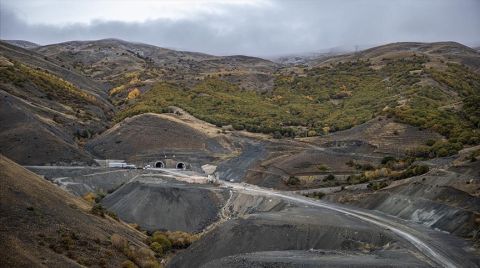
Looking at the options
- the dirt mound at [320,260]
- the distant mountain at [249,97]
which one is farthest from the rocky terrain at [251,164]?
the distant mountain at [249,97]

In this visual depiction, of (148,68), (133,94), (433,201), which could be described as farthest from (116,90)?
(433,201)

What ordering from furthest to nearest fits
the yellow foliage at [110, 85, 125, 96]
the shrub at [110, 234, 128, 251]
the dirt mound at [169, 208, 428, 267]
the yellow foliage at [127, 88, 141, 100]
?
the yellow foliage at [110, 85, 125, 96] → the yellow foliage at [127, 88, 141, 100] → the shrub at [110, 234, 128, 251] → the dirt mound at [169, 208, 428, 267]

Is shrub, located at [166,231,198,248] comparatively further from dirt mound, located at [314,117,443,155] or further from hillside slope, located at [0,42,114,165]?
dirt mound, located at [314,117,443,155]

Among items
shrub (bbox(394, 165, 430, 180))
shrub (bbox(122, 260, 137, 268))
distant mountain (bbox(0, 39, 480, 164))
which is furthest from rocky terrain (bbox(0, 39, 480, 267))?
shrub (bbox(122, 260, 137, 268))

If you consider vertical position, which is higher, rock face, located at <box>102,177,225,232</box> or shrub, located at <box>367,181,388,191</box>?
shrub, located at <box>367,181,388,191</box>

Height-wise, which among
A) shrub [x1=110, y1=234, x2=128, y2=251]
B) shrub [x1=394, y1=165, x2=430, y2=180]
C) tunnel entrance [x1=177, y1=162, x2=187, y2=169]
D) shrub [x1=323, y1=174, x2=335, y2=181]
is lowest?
tunnel entrance [x1=177, y1=162, x2=187, y2=169]

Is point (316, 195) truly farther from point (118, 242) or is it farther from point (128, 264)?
point (128, 264)

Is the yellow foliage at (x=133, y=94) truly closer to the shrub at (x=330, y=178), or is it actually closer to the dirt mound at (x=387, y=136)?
the dirt mound at (x=387, y=136)
